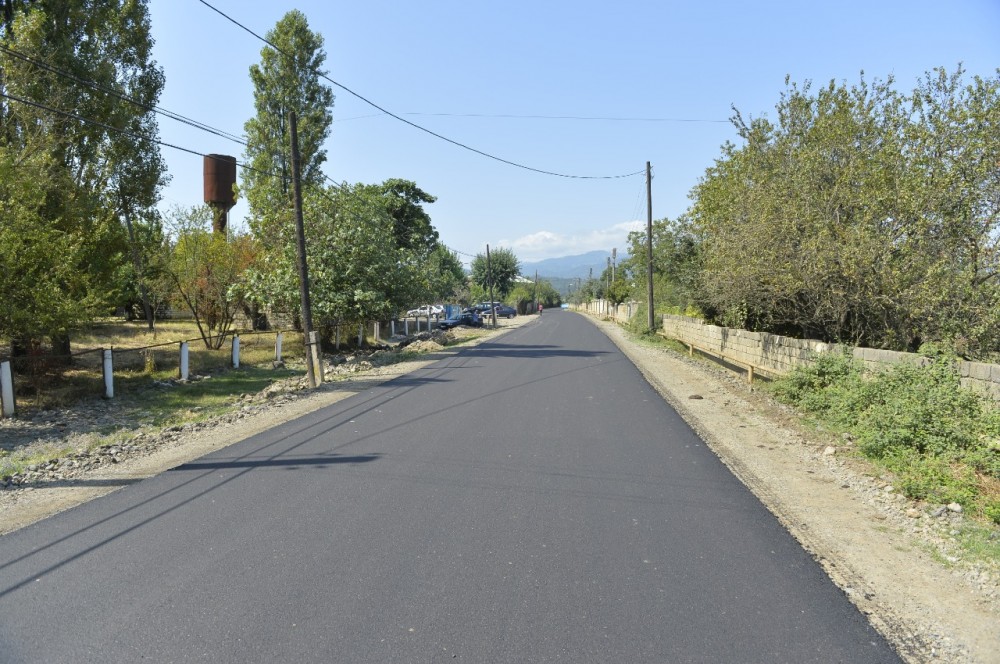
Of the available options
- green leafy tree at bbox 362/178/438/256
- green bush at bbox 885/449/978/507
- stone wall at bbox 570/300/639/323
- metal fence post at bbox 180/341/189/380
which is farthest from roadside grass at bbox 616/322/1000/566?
green leafy tree at bbox 362/178/438/256

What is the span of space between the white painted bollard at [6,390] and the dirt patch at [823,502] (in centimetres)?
52

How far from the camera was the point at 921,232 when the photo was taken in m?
11.7

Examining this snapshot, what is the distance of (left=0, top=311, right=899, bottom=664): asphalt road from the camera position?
3850 millimetres

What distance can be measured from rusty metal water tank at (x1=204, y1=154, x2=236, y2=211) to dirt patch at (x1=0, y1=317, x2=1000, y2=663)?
2900 cm

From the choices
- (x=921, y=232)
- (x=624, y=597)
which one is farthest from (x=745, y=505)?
(x=921, y=232)

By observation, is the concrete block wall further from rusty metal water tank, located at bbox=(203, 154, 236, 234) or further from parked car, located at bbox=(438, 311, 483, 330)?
rusty metal water tank, located at bbox=(203, 154, 236, 234)

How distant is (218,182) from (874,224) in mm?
36531

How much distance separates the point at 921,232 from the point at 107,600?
12822 millimetres

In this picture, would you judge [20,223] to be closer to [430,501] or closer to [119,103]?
[119,103]

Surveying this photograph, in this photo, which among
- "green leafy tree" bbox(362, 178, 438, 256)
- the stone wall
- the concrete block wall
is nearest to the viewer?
the concrete block wall

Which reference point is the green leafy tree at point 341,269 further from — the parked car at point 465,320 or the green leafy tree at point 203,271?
the parked car at point 465,320

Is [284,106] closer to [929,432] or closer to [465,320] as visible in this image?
[465,320]

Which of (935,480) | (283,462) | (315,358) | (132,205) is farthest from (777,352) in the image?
(132,205)

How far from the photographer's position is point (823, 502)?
22.4 ft
